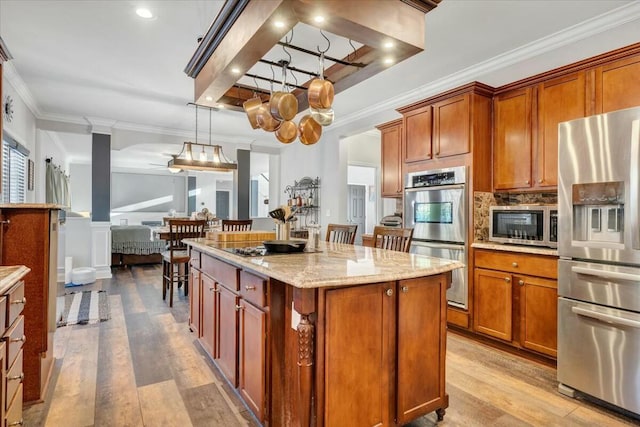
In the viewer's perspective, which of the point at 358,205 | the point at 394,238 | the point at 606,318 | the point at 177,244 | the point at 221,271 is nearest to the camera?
the point at 606,318

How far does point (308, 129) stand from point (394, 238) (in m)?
1.09

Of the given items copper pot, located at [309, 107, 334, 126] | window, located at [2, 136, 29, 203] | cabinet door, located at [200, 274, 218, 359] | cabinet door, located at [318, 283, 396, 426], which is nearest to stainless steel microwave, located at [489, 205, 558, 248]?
copper pot, located at [309, 107, 334, 126]

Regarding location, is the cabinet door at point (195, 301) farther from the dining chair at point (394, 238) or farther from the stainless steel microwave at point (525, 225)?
the stainless steel microwave at point (525, 225)

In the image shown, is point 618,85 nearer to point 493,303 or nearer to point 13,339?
point 493,303

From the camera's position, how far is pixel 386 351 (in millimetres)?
1604

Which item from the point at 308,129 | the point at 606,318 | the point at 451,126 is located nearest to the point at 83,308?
the point at 308,129

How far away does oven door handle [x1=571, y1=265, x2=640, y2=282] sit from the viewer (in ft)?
6.39

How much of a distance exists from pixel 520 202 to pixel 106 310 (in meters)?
4.60

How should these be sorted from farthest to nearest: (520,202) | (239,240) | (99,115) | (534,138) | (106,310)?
(99,115), (106,310), (520,202), (534,138), (239,240)

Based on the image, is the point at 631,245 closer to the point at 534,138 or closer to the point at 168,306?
the point at 534,138

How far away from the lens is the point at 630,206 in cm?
198

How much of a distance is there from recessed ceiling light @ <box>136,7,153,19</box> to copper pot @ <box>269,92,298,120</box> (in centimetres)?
131

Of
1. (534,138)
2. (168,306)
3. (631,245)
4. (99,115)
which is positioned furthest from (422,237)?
(99,115)

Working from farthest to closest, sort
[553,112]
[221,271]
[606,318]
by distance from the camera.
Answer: [553,112] → [221,271] → [606,318]
